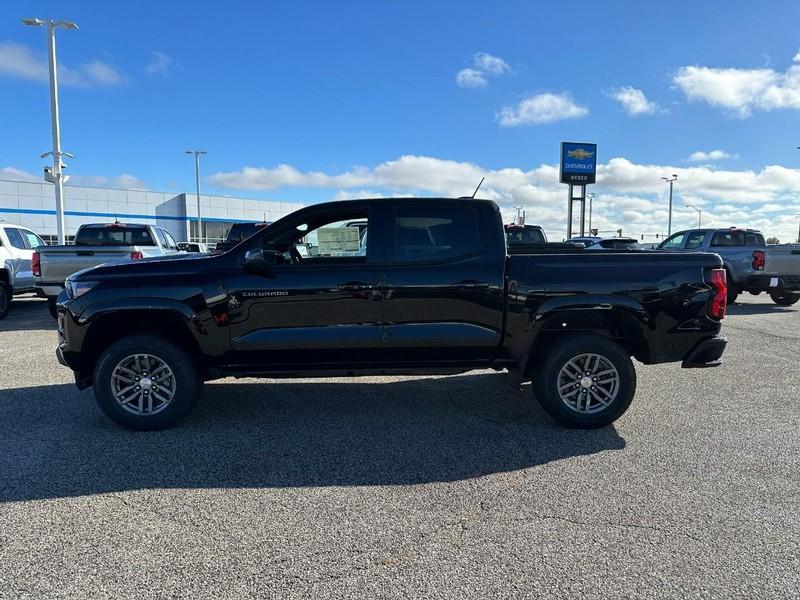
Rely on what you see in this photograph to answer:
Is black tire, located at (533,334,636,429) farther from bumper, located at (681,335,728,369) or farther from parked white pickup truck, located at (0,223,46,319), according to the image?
parked white pickup truck, located at (0,223,46,319)

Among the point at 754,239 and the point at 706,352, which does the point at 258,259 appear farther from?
the point at 754,239

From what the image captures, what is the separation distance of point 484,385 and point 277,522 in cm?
350

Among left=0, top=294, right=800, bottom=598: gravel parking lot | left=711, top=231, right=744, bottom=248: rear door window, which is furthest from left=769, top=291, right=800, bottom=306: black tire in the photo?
left=0, top=294, right=800, bottom=598: gravel parking lot

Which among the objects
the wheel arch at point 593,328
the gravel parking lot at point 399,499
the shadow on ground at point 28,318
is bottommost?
the gravel parking lot at point 399,499

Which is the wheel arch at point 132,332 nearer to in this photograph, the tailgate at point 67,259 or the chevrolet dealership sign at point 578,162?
the tailgate at point 67,259

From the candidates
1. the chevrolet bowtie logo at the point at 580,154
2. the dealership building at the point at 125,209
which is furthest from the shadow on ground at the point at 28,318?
the chevrolet bowtie logo at the point at 580,154

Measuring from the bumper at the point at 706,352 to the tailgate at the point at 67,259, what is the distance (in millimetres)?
8876

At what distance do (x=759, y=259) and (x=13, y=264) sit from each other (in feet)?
53.4

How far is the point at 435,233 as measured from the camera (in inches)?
192

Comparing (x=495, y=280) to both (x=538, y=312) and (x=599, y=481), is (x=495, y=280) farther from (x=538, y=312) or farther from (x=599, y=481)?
(x=599, y=481)

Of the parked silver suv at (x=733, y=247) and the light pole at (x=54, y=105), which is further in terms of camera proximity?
the light pole at (x=54, y=105)

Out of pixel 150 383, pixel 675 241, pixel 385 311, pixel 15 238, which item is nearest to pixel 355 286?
pixel 385 311

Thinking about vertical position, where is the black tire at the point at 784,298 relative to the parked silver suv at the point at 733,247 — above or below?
below

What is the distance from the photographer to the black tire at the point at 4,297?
1110 centimetres
